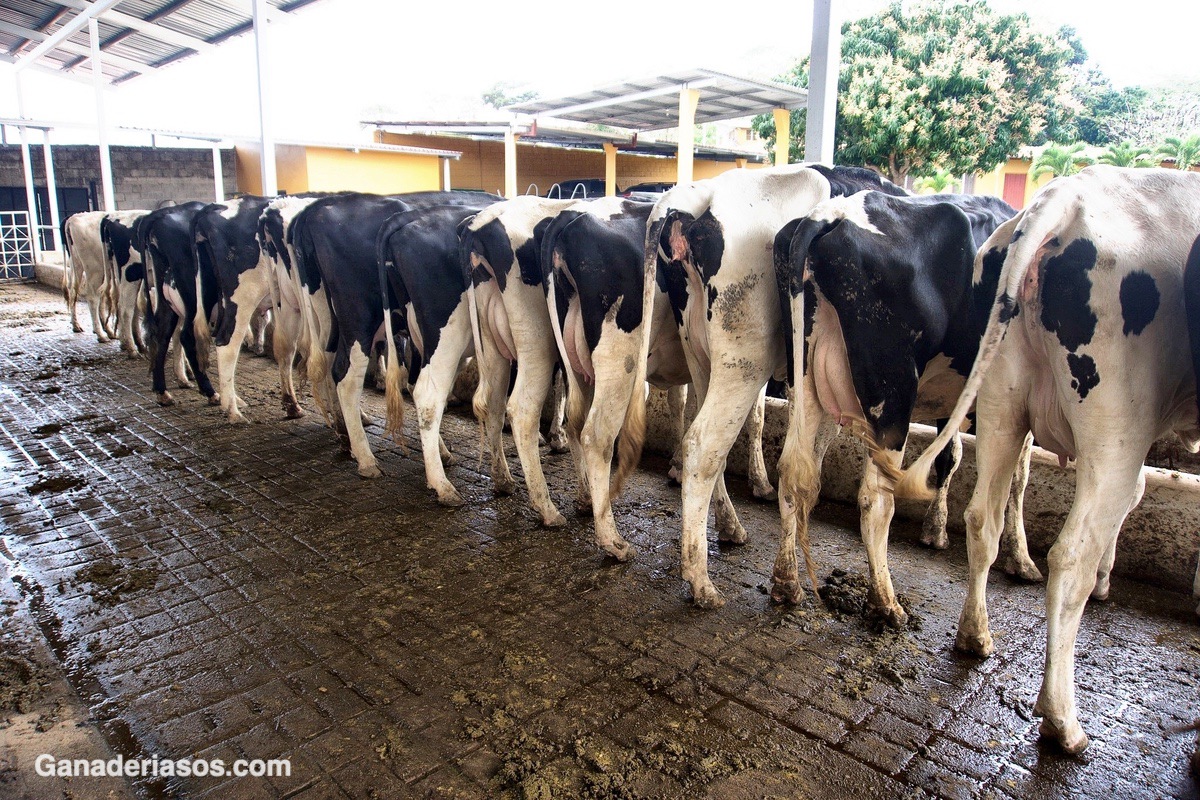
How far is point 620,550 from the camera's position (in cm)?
435

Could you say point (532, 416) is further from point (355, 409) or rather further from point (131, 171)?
point (131, 171)

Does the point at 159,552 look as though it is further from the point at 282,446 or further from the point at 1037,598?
the point at 1037,598

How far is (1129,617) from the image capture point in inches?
145

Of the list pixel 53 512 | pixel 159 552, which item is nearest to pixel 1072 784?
pixel 159 552

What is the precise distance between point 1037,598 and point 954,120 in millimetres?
18886

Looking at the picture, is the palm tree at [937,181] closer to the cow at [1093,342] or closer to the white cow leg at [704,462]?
the white cow leg at [704,462]

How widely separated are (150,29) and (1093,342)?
20584mm

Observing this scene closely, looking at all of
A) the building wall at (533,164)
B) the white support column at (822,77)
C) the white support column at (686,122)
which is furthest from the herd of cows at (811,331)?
the building wall at (533,164)

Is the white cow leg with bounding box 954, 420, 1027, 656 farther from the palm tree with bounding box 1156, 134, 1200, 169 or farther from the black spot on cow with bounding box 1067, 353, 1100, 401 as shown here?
Answer: the palm tree with bounding box 1156, 134, 1200, 169

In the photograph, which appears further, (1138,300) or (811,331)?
(811,331)

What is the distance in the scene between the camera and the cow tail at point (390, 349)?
5.32m

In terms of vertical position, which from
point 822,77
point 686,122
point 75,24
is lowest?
point 822,77

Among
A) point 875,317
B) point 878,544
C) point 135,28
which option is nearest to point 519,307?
point 875,317

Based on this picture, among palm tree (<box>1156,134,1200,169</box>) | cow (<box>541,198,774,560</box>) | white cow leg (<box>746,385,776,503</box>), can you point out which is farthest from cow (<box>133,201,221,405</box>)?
palm tree (<box>1156,134,1200,169</box>)
